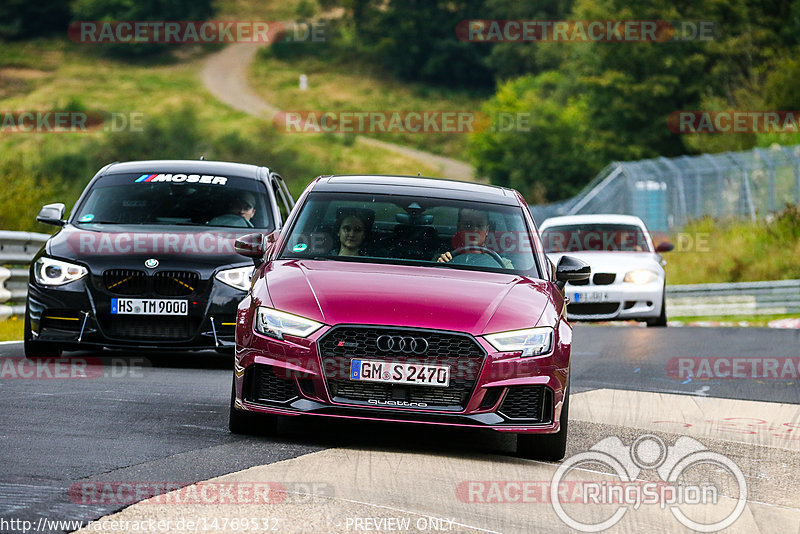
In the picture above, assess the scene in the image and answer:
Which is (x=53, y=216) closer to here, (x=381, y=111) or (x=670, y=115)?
(x=670, y=115)

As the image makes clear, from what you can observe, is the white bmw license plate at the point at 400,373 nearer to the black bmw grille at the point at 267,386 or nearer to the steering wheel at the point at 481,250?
the black bmw grille at the point at 267,386

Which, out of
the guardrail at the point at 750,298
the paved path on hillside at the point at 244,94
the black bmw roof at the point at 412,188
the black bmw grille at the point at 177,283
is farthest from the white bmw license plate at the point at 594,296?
the paved path on hillside at the point at 244,94

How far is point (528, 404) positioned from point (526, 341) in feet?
1.08

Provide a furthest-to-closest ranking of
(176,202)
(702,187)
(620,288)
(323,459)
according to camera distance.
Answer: (702,187) < (620,288) < (176,202) < (323,459)

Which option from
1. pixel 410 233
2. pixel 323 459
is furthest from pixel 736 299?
pixel 323 459

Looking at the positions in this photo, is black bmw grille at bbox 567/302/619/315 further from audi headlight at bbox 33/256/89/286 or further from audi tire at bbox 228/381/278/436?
audi tire at bbox 228/381/278/436

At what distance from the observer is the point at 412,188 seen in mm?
9234

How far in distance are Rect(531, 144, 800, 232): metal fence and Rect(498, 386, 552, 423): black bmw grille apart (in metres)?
27.6

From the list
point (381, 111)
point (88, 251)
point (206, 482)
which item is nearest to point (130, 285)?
point (88, 251)

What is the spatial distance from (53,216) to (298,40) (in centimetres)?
13770

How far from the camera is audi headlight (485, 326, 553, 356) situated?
7664mm

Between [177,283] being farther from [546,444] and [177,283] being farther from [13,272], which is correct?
[13,272]

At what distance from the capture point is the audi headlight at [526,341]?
7.66 m

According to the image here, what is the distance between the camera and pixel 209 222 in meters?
12.9
